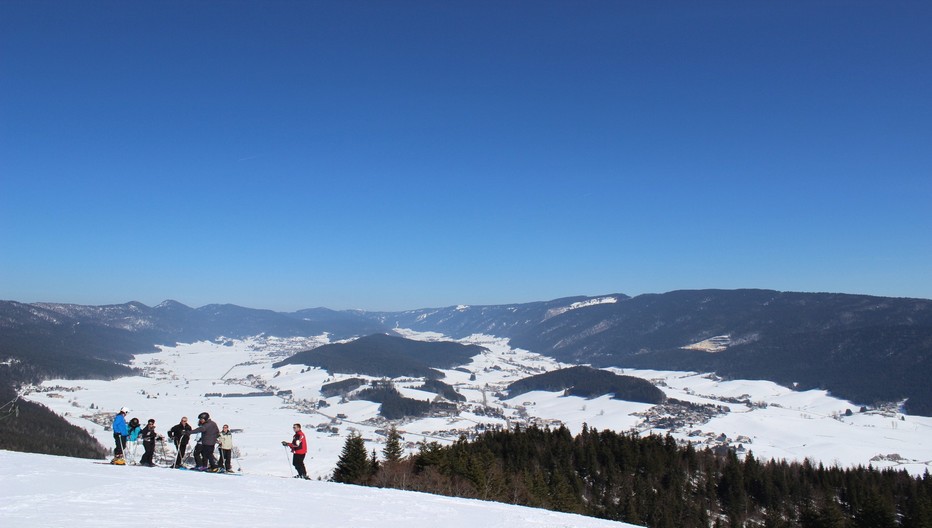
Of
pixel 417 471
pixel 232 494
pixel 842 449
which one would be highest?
pixel 232 494

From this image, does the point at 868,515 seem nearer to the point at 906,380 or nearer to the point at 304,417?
the point at 304,417

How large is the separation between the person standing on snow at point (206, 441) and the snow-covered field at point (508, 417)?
2210 inches

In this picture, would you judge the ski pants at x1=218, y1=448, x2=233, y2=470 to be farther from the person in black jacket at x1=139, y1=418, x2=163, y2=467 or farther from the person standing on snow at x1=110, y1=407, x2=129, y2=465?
the person standing on snow at x1=110, y1=407, x2=129, y2=465

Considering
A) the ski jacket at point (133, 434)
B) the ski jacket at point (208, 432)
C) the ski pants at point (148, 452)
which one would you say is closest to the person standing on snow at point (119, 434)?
the ski jacket at point (133, 434)

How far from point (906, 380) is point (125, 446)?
743 feet

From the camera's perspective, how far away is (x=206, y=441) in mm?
21500

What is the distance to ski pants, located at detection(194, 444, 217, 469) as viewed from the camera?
21.7m

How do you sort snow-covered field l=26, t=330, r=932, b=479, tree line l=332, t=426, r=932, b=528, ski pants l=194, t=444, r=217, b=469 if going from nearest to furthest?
ski pants l=194, t=444, r=217, b=469
tree line l=332, t=426, r=932, b=528
snow-covered field l=26, t=330, r=932, b=479

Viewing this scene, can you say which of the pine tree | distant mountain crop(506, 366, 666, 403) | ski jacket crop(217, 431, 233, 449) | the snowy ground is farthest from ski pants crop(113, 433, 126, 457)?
distant mountain crop(506, 366, 666, 403)

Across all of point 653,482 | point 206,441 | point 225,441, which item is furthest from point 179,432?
point 653,482

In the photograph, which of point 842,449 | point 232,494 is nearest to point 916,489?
point 842,449

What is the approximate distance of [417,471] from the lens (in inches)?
1855

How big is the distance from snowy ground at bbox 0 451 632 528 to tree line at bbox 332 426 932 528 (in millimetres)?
22752

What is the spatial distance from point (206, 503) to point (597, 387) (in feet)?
571
